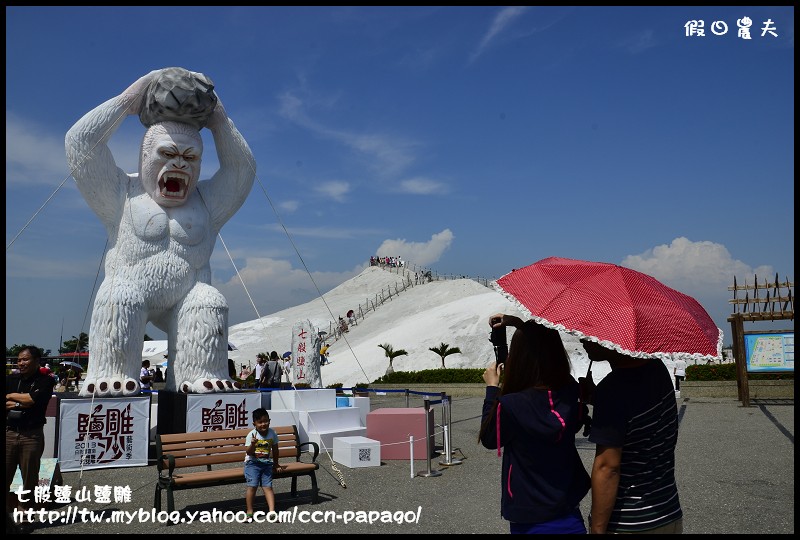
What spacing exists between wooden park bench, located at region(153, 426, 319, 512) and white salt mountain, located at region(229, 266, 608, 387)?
328 inches

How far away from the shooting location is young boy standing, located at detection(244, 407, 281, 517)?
565 centimetres

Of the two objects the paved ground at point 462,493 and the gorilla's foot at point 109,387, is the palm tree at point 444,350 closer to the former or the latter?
the paved ground at point 462,493

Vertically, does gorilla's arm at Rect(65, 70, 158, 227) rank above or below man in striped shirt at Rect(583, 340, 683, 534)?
above

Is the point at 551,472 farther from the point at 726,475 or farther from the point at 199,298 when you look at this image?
the point at 199,298

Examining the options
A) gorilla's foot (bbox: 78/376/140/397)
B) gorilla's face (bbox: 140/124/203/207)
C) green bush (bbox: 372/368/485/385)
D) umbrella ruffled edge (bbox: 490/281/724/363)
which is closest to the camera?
umbrella ruffled edge (bbox: 490/281/724/363)

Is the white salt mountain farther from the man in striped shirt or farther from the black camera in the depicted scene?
the man in striped shirt

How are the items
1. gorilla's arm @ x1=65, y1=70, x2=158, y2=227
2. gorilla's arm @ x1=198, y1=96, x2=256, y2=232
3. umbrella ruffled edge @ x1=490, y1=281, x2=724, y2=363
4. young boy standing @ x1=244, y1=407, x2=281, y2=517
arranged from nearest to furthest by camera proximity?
umbrella ruffled edge @ x1=490, y1=281, x2=724, y2=363, young boy standing @ x1=244, y1=407, x2=281, y2=517, gorilla's arm @ x1=65, y1=70, x2=158, y2=227, gorilla's arm @ x1=198, y1=96, x2=256, y2=232

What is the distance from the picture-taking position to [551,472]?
2.67 m

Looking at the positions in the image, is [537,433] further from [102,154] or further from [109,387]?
[102,154]

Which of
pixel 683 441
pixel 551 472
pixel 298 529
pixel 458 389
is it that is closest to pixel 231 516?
pixel 298 529

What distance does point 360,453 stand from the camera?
8094mm

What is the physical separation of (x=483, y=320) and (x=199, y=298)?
65.4 ft

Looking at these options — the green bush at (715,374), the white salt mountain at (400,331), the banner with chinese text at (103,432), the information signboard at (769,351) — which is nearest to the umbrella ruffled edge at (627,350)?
the banner with chinese text at (103,432)

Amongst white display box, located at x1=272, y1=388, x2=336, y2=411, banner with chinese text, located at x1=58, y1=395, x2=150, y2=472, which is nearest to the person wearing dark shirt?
banner with chinese text, located at x1=58, y1=395, x2=150, y2=472
